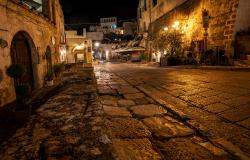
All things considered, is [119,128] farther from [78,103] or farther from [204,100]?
[204,100]

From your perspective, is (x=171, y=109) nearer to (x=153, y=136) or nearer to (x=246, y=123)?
(x=153, y=136)

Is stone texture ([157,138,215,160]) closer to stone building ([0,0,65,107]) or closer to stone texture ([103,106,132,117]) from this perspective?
stone texture ([103,106,132,117])

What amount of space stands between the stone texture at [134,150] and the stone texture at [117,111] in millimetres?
1364

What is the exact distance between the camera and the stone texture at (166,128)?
11.1 ft

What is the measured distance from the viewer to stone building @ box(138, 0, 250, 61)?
40.8 ft

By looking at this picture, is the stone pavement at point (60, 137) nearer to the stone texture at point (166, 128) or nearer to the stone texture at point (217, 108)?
the stone texture at point (166, 128)

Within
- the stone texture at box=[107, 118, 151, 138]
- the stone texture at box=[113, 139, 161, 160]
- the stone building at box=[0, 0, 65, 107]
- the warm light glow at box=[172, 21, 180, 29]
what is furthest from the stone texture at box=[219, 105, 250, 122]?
the warm light glow at box=[172, 21, 180, 29]

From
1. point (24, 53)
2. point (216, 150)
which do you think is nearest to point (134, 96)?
point (216, 150)

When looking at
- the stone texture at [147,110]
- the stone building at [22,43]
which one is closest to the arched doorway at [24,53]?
the stone building at [22,43]

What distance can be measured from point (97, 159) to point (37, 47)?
833 centimetres

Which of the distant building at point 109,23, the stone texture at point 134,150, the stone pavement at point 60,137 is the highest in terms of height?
the distant building at point 109,23

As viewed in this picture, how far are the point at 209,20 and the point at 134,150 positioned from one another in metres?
15.0

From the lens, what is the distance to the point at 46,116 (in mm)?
4219

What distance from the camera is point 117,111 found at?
4645 mm
